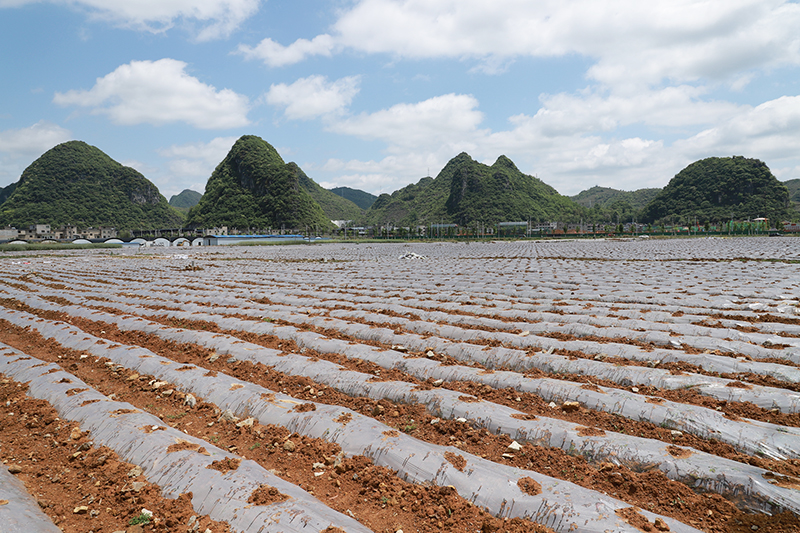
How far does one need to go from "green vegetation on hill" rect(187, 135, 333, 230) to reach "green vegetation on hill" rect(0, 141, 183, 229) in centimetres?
1642

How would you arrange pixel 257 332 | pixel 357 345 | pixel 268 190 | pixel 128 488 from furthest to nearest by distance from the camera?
pixel 268 190 < pixel 257 332 < pixel 357 345 < pixel 128 488

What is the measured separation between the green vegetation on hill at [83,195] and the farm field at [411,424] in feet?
499

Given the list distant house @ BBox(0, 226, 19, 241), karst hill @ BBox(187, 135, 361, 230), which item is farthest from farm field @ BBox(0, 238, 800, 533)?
karst hill @ BBox(187, 135, 361, 230)

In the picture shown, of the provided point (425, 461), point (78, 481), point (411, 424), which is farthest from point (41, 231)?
point (425, 461)

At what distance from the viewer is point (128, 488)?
3.48 metres

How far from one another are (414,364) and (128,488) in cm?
374

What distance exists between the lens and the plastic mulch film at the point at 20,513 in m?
2.97

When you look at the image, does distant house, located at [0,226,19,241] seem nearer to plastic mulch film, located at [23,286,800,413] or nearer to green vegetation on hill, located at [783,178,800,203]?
plastic mulch film, located at [23,286,800,413]

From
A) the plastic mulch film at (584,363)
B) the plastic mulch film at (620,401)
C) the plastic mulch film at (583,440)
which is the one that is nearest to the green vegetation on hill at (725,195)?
the plastic mulch film at (584,363)

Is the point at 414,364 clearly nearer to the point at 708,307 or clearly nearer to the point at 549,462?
the point at 549,462

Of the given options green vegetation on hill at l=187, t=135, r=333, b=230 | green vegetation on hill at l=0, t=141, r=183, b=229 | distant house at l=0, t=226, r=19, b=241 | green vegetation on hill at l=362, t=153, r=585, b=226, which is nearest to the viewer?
distant house at l=0, t=226, r=19, b=241

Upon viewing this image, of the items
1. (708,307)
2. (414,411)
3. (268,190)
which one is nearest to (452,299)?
(708,307)

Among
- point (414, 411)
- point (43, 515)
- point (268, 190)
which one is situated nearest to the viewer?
point (43, 515)

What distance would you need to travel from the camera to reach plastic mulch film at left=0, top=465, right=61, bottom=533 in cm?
Answer: 297
